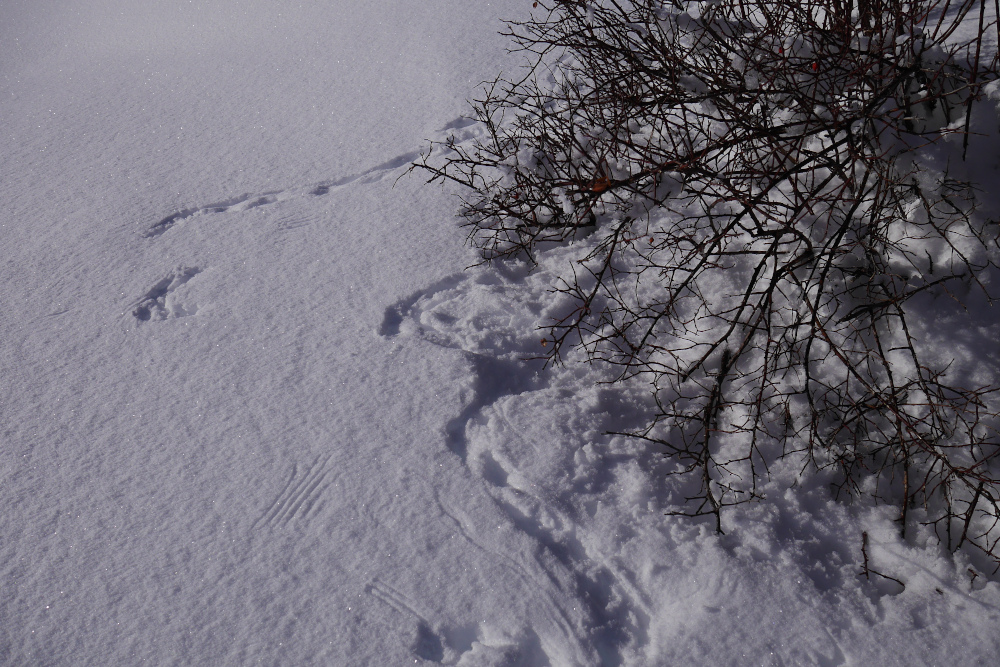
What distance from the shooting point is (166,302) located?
3020 mm

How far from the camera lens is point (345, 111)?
172 inches

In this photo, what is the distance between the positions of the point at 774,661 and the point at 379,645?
1.09m

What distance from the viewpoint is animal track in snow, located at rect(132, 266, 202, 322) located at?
295cm

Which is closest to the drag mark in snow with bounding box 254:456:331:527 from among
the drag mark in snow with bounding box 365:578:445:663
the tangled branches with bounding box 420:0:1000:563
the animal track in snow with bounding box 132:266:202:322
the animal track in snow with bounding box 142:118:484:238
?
the drag mark in snow with bounding box 365:578:445:663

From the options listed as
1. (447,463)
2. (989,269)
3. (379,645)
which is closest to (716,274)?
(989,269)

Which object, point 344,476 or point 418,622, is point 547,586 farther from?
point 344,476

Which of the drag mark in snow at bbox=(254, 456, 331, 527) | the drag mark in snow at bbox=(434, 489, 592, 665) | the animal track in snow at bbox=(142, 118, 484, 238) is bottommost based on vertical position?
the drag mark in snow at bbox=(434, 489, 592, 665)

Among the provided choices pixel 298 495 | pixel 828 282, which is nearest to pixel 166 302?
pixel 298 495

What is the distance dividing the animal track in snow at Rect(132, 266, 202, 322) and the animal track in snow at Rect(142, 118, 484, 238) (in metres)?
0.49

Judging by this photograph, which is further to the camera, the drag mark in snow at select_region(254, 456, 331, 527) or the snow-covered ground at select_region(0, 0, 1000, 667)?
the drag mark in snow at select_region(254, 456, 331, 527)

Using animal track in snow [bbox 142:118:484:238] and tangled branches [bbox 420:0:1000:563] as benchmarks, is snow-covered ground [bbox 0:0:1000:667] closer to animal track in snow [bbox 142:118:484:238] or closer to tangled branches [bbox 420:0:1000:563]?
animal track in snow [bbox 142:118:484:238]

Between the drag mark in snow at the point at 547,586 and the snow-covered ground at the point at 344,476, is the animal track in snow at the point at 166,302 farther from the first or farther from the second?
the drag mark in snow at the point at 547,586

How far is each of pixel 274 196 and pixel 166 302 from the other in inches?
37.5

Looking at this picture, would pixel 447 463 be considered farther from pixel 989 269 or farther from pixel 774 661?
pixel 989 269
